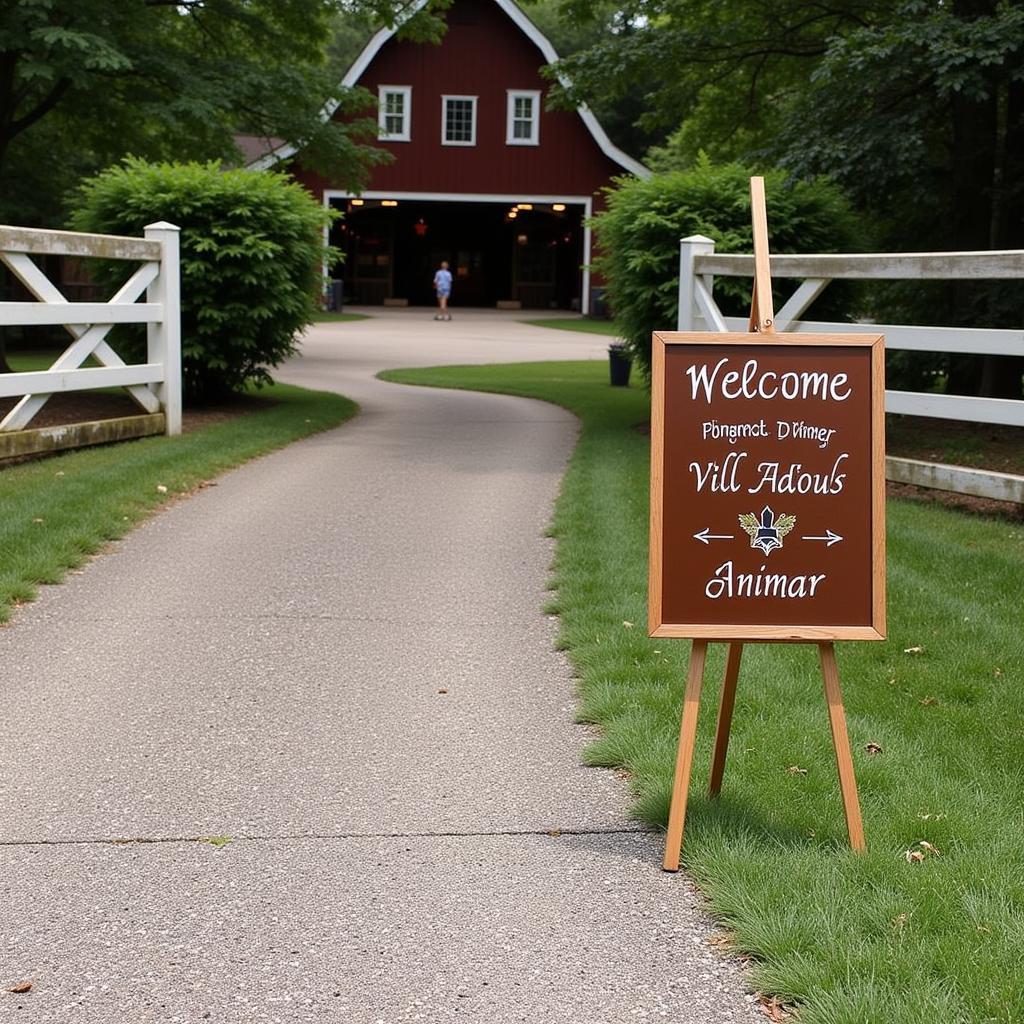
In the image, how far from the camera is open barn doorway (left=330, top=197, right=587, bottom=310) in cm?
4953

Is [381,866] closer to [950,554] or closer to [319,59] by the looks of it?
[950,554]

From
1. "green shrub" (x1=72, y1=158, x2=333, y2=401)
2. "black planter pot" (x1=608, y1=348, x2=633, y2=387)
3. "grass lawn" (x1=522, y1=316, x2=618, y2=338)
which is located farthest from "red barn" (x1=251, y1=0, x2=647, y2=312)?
"green shrub" (x1=72, y1=158, x2=333, y2=401)

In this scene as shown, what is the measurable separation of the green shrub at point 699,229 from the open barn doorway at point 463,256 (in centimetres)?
3539

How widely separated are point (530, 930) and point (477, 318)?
40.9 metres

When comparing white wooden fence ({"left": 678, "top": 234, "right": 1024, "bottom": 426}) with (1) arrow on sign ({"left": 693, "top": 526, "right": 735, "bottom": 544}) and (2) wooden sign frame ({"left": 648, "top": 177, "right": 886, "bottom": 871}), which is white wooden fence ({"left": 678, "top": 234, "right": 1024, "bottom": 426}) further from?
(1) arrow on sign ({"left": 693, "top": 526, "right": 735, "bottom": 544})

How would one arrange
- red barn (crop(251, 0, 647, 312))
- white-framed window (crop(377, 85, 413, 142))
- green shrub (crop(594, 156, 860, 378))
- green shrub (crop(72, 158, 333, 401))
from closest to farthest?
green shrub (crop(594, 156, 860, 378)) < green shrub (crop(72, 158, 333, 401)) < red barn (crop(251, 0, 647, 312)) < white-framed window (crop(377, 85, 413, 142))

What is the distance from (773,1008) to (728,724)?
4.29 ft

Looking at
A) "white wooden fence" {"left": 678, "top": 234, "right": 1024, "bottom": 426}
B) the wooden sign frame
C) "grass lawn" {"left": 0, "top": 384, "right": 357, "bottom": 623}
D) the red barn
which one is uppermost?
the red barn

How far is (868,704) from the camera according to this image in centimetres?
545

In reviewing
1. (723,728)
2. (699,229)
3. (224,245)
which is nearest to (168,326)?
(224,245)

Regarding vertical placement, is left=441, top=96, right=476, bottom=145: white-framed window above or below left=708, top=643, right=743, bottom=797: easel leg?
above

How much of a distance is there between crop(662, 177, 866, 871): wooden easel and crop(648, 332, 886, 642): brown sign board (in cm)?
12

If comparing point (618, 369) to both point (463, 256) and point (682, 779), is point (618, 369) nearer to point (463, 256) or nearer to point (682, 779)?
point (682, 779)

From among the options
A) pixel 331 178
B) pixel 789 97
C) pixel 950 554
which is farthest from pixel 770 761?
pixel 331 178
